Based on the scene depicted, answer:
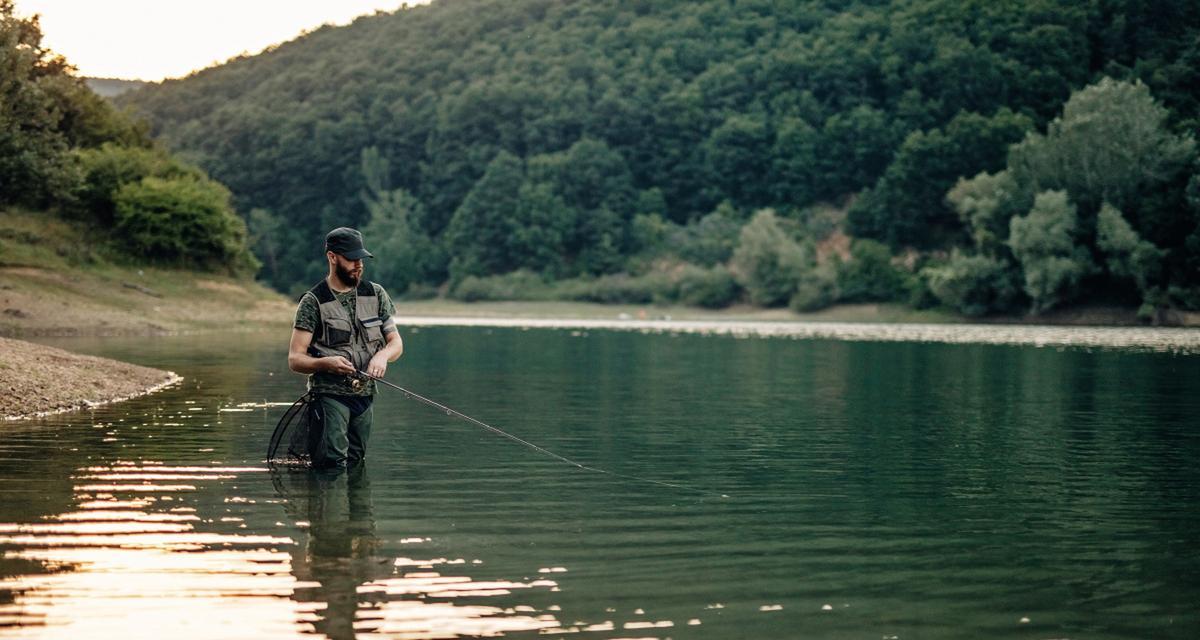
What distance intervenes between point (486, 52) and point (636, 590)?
19377 cm

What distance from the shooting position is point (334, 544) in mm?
11000

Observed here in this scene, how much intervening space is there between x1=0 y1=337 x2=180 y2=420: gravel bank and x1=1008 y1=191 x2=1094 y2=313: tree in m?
82.9

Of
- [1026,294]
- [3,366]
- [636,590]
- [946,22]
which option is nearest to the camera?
[636,590]

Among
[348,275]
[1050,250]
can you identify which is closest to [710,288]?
[1050,250]

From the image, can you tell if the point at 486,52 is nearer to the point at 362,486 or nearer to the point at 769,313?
the point at 769,313

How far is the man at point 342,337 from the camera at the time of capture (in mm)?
13898

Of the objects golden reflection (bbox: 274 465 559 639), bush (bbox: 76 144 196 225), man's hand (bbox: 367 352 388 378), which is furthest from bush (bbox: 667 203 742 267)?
golden reflection (bbox: 274 465 559 639)

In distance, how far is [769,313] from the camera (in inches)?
5167

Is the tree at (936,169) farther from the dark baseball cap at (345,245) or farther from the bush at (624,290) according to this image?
the dark baseball cap at (345,245)

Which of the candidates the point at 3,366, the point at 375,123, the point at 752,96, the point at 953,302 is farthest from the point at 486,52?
the point at 3,366

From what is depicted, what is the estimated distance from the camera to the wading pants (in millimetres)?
14375

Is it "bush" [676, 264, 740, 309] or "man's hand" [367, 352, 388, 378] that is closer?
"man's hand" [367, 352, 388, 378]

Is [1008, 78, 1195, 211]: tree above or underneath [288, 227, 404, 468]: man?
above

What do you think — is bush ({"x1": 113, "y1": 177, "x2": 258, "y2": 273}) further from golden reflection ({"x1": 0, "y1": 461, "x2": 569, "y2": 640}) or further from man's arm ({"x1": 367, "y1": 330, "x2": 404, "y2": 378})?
golden reflection ({"x1": 0, "y1": 461, "x2": 569, "y2": 640})
